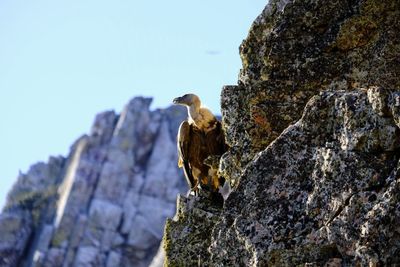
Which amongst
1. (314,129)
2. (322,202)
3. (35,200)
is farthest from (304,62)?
(35,200)

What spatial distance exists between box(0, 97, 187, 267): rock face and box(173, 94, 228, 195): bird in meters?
75.9

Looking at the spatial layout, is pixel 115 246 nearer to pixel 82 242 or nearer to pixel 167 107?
pixel 82 242

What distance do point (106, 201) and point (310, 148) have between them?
86056mm

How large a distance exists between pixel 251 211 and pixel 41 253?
82.1 meters

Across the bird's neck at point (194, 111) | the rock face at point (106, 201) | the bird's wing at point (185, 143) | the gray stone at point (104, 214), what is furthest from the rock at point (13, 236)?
the bird's neck at point (194, 111)

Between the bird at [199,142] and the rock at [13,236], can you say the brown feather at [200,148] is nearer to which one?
the bird at [199,142]

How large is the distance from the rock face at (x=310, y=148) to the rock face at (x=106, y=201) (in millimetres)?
78427

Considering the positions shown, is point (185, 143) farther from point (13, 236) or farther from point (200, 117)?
point (13, 236)

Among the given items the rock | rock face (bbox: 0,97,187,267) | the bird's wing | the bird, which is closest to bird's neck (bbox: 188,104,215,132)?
the bird

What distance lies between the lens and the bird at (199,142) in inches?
476

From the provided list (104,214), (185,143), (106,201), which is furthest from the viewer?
(106,201)

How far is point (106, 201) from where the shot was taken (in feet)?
305

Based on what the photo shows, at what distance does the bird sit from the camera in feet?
39.7

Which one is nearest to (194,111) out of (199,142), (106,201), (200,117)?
(200,117)
